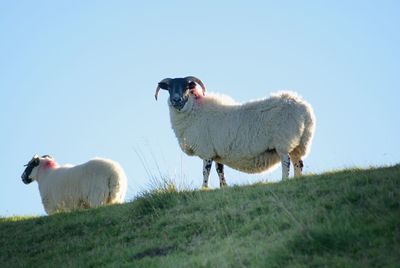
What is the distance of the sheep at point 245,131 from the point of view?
584 inches

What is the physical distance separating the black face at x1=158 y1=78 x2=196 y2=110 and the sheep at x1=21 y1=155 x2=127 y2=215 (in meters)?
2.41

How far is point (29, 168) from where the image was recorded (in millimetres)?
19953

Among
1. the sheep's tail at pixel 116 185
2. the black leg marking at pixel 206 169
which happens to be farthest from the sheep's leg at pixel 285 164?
the sheep's tail at pixel 116 185

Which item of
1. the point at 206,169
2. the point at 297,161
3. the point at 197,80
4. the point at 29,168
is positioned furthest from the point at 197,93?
the point at 29,168

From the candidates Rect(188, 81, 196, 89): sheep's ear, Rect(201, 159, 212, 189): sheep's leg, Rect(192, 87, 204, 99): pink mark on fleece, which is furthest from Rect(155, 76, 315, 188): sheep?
Rect(188, 81, 196, 89): sheep's ear

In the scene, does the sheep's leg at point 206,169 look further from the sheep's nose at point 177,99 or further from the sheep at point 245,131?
the sheep's nose at point 177,99

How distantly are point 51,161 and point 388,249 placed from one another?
44.3 ft

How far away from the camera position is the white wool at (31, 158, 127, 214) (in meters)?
17.2

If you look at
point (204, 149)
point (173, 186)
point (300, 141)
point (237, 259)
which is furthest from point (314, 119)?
point (237, 259)

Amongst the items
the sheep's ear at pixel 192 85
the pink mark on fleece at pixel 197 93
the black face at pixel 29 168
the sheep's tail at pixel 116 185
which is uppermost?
the sheep's ear at pixel 192 85

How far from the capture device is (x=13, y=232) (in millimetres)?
13641

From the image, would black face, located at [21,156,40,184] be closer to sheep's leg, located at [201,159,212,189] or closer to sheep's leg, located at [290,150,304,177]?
sheep's leg, located at [201,159,212,189]

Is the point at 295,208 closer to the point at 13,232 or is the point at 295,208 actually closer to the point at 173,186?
the point at 173,186

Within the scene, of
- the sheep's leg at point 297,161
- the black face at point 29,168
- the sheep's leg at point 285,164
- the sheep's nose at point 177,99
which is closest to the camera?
the sheep's leg at point 285,164
